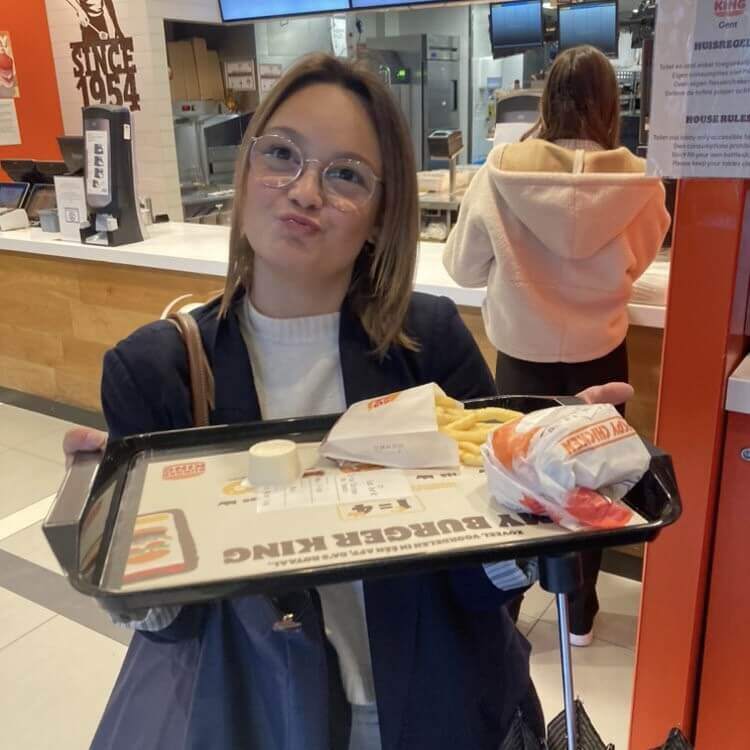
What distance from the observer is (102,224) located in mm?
3615

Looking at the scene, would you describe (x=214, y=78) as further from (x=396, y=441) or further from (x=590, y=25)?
(x=396, y=441)

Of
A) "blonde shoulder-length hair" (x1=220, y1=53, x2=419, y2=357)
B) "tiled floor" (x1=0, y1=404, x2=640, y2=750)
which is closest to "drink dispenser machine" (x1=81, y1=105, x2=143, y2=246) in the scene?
"tiled floor" (x1=0, y1=404, x2=640, y2=750)

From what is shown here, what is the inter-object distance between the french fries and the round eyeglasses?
0.31m

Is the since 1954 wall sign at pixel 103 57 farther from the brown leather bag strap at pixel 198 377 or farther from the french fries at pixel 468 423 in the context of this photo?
the french fries at pixel 468 423

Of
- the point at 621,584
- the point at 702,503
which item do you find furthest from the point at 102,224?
the point at 702,503

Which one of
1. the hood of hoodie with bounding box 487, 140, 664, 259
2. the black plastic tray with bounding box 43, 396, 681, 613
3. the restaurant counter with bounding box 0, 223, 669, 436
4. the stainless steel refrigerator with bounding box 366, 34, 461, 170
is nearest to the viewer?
the black plastic tray with bounding box 43, 396, 681, 613

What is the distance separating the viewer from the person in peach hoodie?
1979mm

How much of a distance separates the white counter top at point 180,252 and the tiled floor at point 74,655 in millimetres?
1101

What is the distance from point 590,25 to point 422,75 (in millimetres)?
2766

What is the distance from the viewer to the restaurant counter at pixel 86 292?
11.0ft

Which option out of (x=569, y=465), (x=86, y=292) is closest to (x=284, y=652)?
(x=569, y=465)

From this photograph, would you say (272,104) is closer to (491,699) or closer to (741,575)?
(491,699)

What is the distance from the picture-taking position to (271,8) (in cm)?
553

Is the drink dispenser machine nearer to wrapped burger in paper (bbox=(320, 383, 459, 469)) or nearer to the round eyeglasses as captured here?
the round eyeglasses
